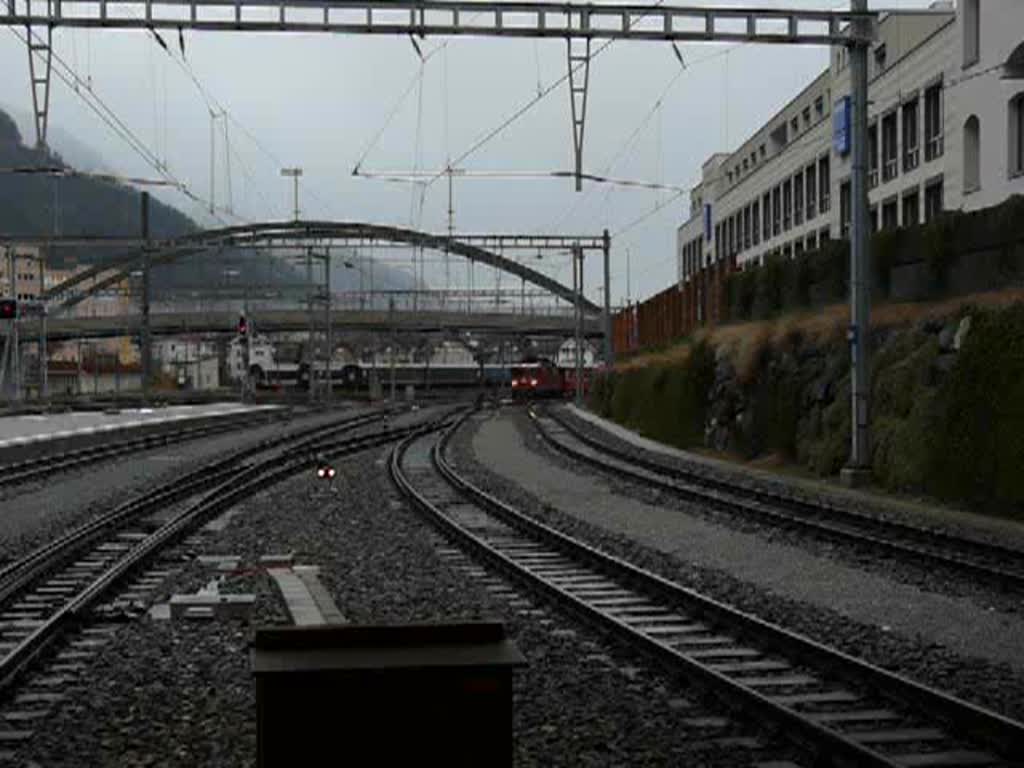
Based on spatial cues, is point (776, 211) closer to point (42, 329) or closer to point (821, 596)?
point (42, 329)

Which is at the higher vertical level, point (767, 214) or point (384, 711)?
point (767, 214)

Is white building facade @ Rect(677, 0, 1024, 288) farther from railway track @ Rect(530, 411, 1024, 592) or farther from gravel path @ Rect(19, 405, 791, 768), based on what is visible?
gravel path @ Rect(19, 405, 791, 768)

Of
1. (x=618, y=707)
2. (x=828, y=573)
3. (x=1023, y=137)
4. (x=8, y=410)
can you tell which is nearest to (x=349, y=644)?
(x=618, y=707)

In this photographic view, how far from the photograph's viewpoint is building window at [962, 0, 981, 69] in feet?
157

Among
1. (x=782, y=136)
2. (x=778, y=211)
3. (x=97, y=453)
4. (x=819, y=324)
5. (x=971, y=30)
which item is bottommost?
(x=97, y=453)

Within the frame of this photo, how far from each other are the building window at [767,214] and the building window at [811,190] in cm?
905

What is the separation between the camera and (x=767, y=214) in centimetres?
8300

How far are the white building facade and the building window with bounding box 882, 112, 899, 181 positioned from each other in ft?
0.18

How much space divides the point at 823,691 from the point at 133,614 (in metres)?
6.41

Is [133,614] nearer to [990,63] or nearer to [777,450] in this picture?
[777,450]

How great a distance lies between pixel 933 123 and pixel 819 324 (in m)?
21.5

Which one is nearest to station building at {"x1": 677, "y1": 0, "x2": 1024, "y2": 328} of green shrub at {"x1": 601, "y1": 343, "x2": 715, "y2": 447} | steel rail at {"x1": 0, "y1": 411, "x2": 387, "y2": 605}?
green shrub at {"x1": 601, "y1": 343, "x2": 715, "y2": 447}

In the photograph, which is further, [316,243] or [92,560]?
[316,243]

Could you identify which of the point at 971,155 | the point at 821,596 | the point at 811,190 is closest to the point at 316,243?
the point at 811,190
